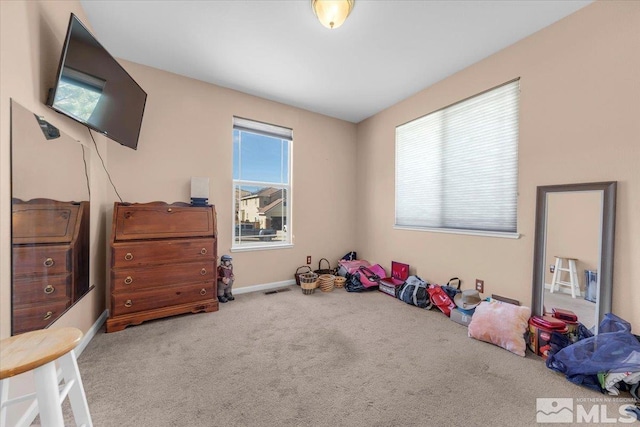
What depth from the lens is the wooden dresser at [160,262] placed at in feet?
7.43

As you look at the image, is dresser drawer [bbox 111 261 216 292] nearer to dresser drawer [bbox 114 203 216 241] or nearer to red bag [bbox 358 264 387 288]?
dresser drawer [bbox 114 203 216 241]

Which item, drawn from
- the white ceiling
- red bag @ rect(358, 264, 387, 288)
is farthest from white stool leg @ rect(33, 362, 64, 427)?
red bag @ rect(358, 264, 387, 288)

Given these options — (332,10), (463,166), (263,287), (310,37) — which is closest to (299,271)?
(263,287)

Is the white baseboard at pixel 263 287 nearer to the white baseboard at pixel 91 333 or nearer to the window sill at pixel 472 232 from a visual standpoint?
the white baseboard at pixel 91 333

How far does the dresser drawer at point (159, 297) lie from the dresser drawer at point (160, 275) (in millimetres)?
52

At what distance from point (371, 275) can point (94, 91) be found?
3619 mm

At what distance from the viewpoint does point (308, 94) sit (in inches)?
131

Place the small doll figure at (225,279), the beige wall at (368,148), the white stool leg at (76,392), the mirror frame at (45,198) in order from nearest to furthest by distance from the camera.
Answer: the white stool leg at (76,392), the mirror frame at (45,198), the beige wall at (368,148), the small doll figure at (225,279)

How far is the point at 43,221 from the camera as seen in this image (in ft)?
4.51

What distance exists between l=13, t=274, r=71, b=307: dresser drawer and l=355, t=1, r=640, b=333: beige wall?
11.6 ft

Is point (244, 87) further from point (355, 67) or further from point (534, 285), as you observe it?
point (534, 285)

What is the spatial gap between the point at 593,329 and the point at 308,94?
375 centimetres

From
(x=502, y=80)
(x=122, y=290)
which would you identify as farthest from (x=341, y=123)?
(x=122, y=290)

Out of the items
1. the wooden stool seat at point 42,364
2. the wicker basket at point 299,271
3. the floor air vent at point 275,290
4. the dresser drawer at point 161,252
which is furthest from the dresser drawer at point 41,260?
the wicker basket at point 299,271
